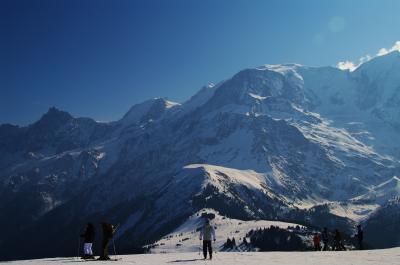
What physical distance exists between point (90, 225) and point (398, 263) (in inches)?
1031

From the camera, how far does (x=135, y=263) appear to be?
148 ft

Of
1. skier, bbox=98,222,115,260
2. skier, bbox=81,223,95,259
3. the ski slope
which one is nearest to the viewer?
the ski slope

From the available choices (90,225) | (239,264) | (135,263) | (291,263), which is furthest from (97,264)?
(291,263)

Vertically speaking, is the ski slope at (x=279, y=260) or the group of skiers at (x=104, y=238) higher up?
the group of skiers at (x=104, y=238)

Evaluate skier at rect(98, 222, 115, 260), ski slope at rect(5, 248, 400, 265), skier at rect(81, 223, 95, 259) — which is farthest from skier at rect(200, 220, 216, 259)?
skier at rect(81, 223, 95, 259)

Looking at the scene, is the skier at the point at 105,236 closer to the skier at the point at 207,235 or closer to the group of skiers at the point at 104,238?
the group of skiers at the point at 104,238

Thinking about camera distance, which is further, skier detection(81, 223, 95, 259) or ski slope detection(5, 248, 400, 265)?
skier detection(81, 223, 95, 259)

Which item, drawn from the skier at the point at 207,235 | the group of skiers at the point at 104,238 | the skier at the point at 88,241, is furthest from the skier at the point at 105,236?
the skier at the point at 207,235

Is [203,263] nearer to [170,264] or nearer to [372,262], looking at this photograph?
[170,264]

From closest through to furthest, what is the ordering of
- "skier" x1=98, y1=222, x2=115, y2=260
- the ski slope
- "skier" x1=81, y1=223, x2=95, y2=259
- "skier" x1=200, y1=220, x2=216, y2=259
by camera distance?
the ski slope
"skier" x1=98, y1=222, x2=115, y2=260
"skier" x1=81, y1=223, x2=95, y2=259
"skier" x1=200, y1=220, x2=216, y2=259

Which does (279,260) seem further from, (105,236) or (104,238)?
(104,238)

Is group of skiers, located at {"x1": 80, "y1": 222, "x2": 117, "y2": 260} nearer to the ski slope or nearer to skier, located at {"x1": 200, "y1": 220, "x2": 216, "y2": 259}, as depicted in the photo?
the ski slope

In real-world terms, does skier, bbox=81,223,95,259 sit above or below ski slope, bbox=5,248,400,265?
above

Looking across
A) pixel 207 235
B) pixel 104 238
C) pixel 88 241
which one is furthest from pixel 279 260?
pixel 88 241
